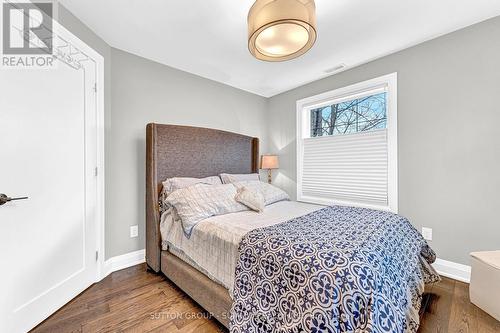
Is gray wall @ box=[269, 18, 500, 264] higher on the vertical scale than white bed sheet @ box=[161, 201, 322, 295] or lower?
higher

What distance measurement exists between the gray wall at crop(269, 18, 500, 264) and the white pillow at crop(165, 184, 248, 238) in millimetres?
2107

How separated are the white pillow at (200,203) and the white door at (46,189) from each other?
0.85 metres

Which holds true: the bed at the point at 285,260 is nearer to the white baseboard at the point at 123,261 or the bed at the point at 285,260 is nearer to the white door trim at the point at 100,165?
the white baseboard at the point at 123,261

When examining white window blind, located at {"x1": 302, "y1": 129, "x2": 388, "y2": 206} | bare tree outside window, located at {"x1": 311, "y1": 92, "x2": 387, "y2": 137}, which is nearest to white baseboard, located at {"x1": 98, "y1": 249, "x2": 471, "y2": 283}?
white window blind, located at {"x1": 302, "y1": 129, "x2": 388, "y2": 206}

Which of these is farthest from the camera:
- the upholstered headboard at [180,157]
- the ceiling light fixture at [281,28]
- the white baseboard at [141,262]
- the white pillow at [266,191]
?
the white pillow at [266,191]

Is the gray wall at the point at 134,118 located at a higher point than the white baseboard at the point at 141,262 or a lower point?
higher

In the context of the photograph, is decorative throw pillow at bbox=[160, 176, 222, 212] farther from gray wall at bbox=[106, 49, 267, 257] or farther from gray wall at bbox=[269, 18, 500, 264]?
gray wall at bbox=[269, 18, 500, 264]

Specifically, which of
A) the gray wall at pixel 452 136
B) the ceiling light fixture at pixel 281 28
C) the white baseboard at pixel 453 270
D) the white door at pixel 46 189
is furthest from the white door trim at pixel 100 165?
the white baseboard at pixel 453 270

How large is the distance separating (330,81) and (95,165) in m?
3.33

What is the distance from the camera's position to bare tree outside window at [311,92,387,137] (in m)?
2.93

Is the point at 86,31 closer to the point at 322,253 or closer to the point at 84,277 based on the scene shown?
the point at 84,277

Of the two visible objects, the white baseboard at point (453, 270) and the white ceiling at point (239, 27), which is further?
the white baseboard at point (453, 270)

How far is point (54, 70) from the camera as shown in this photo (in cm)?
178

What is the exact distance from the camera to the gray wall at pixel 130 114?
240 cm
